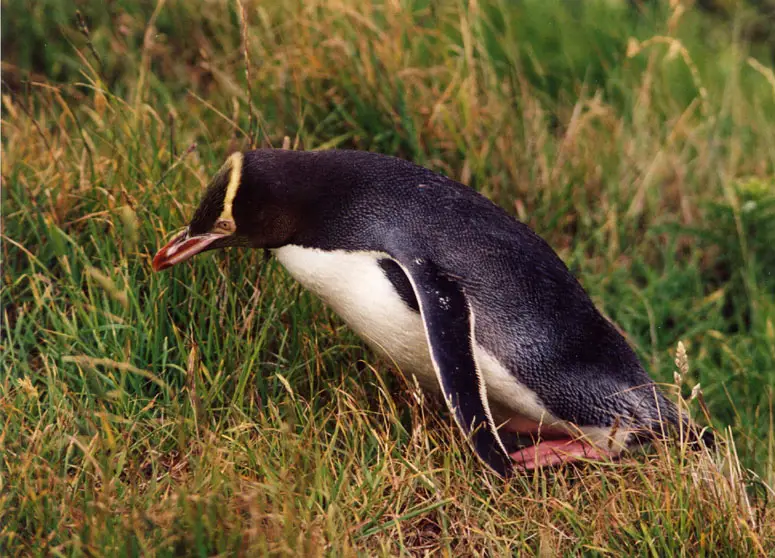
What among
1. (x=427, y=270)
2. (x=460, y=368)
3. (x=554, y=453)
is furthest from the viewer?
(x=554, y=453)

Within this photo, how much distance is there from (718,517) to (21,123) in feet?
8.01

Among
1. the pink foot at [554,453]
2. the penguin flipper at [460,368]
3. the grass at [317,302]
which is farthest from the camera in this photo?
the pink foot at [554,453]

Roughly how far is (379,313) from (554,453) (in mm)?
541

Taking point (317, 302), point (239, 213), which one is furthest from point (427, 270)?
point (317, 302)

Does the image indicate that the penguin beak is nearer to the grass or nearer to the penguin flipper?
the grass

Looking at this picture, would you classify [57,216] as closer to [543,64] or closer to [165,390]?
[165,390]

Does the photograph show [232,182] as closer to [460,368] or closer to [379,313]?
[379,313]

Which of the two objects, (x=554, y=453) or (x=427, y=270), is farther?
(x=554, y=453)

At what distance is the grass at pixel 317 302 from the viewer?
210 cm

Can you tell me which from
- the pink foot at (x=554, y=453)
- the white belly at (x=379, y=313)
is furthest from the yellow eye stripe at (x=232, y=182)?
the pink foot at (x=554, y=453)

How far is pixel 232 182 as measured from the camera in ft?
7.88

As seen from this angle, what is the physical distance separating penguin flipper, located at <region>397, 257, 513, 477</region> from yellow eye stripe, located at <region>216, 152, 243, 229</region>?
482mm

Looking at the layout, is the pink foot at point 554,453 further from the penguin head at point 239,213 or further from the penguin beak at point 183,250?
the penguin beak at point 183,250

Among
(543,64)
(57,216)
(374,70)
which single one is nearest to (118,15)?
(374,70)
